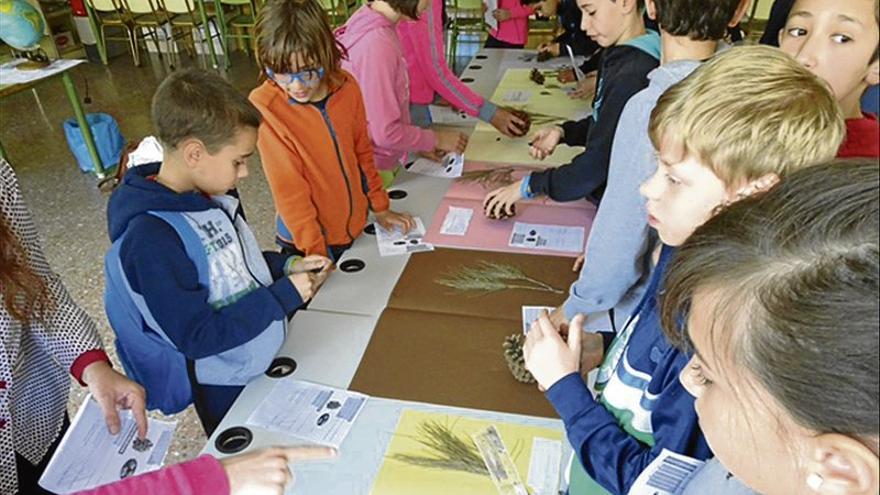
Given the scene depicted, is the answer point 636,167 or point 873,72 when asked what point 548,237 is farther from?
point 873,72

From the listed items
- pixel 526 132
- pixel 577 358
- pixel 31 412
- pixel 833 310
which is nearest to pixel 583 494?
pixel 577 358

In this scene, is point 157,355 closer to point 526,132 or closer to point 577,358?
point 577,358

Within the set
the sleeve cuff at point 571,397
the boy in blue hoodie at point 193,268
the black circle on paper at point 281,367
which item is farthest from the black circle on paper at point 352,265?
the sleeve cuff at point 571,397

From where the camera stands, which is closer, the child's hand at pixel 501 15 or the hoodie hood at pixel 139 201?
the hoodie hood at pixel 139 201

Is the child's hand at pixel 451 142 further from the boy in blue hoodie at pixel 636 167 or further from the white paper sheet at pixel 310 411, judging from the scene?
the white paper sheet at pixel 310 411

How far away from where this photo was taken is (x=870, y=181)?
47cm

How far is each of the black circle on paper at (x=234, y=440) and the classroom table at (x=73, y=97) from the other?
11.3 feet

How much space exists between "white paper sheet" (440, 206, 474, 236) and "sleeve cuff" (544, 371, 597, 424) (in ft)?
3.02

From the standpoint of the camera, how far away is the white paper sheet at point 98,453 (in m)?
1.11

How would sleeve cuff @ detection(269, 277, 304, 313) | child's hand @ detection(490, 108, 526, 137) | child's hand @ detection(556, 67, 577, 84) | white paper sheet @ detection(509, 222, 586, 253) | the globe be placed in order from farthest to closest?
1. the globe
2. child's hand @ detection(556, 67, 577, 84)
3. child's hand @ detection(490, 108, 526, 137)
4. white paper sheet @ detection(509, 222, 586, 253)
5. sleeve cuff @ detection(269, 277, 304, 313)

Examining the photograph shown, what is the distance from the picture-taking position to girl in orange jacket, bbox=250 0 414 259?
5.42 ft

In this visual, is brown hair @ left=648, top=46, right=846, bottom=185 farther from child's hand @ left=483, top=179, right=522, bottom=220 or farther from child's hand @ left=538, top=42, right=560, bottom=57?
child's hand @ left=538, top=42, right=560, bottom=57

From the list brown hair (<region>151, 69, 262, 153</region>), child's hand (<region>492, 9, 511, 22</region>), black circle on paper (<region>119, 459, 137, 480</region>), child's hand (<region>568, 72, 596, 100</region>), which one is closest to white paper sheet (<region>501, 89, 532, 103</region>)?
child's hand (<region>568, 72, 596, 100</region>)

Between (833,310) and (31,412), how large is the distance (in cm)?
134
